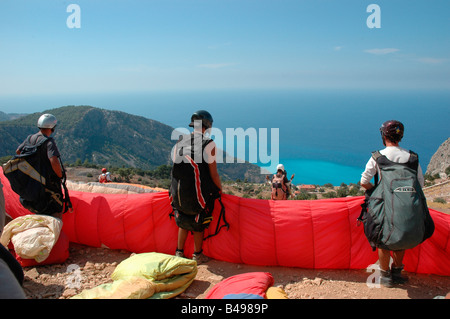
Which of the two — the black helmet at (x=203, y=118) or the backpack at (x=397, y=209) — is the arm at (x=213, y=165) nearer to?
the black helmet at (x=203, y=118)

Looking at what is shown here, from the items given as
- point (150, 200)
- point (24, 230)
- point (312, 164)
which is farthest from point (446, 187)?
point (312, 164)

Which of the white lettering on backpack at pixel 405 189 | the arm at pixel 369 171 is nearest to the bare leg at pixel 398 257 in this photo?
the white lettering on backpack at pixel 405 189

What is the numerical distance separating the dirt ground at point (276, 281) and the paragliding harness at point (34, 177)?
0.92 metres

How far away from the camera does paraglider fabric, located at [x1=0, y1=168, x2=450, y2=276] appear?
3.85 meters

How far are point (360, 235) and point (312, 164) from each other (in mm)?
119660

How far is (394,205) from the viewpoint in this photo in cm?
319

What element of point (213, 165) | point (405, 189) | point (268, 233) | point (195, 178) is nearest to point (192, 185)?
point (195, 178)

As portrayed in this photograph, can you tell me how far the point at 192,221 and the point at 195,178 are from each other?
616mm

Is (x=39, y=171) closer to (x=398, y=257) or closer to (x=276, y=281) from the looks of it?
(x=276, y=281)

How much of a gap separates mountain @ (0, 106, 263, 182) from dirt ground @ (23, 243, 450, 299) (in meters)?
64.3

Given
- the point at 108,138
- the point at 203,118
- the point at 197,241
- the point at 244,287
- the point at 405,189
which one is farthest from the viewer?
the point at 108,138

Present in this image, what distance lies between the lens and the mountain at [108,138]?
75812mm

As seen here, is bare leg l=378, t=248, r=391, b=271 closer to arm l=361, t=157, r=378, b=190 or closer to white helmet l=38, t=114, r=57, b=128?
arm l=361, t=157, r=378, b=190
